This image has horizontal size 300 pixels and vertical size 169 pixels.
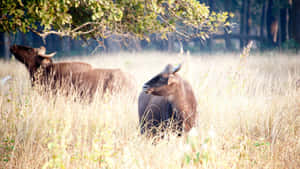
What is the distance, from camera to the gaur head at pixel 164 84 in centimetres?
429

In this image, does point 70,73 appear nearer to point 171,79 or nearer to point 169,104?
point 169,104

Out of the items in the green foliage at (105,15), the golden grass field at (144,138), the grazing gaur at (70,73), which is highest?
the green foliage at (105,15)

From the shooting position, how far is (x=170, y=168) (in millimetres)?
3455

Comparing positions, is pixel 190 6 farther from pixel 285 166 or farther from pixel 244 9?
pixel 244 9

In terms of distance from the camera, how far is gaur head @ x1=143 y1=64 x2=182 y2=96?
4.29m

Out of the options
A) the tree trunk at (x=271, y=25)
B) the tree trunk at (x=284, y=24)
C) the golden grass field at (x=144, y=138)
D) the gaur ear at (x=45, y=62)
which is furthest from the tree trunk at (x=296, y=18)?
the gaur ear at (x=45, y=62)

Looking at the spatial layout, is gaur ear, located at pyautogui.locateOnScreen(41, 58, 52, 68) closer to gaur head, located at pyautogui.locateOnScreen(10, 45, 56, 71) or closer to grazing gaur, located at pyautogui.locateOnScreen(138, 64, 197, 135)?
gaur head, located at pyautogui.locateOnScreen(10, 45, 56, 71)

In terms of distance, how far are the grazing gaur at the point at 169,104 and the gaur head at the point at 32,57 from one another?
4.18m

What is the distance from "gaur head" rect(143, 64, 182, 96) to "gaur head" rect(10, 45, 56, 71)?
4320 millimetres

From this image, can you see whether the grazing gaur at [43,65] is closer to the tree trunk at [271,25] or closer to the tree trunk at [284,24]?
the tree trunk at [284,24]

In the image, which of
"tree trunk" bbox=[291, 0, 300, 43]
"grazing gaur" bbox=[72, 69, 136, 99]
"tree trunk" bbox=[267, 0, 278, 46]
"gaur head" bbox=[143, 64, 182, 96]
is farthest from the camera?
"tree trunk" bbox=[267, 0, 278, 46]

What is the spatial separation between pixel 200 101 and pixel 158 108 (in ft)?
5.39

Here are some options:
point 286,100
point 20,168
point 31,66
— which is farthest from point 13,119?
point 286,100

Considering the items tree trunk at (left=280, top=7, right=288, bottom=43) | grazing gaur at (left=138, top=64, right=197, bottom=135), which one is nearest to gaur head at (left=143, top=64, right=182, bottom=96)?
grazing gaur at (left=138, top=64, right=197, bottom=135)
